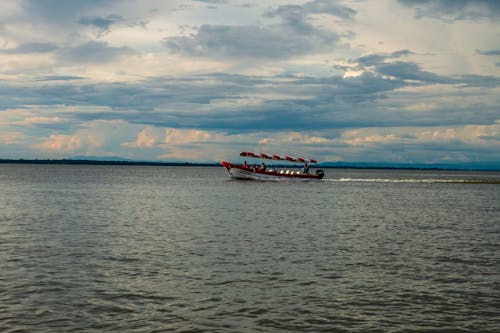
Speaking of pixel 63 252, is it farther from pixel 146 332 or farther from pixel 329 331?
pixel 329 331

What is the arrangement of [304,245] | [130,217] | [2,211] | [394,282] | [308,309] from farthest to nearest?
1. [2,211]
2. [130,217]
3. [304,245]
4. [394,282]
5. [308,309]

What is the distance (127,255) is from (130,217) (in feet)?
61.1

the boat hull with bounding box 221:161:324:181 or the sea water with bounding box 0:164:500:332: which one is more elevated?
the boat hull with bounding box 221:161:324:181

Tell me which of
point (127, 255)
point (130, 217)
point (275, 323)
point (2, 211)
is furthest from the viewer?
point (2, 211)

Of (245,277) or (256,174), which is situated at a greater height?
(256,174)

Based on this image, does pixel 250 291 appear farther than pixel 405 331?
Yes

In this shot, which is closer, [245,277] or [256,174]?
[245,277]

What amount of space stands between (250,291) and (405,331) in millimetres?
5620

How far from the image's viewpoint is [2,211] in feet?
150

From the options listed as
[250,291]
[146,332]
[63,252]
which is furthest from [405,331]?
[63,252]

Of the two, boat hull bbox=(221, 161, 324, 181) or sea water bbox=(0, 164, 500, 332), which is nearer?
sea water bbox=(0, 164, 500, 332)

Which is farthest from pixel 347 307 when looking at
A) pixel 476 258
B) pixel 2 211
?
pixel 2 211

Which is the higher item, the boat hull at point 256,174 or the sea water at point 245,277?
the boat hull at point 256,174

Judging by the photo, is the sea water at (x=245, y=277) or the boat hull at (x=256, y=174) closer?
the sea water at (x=245, y=277)
